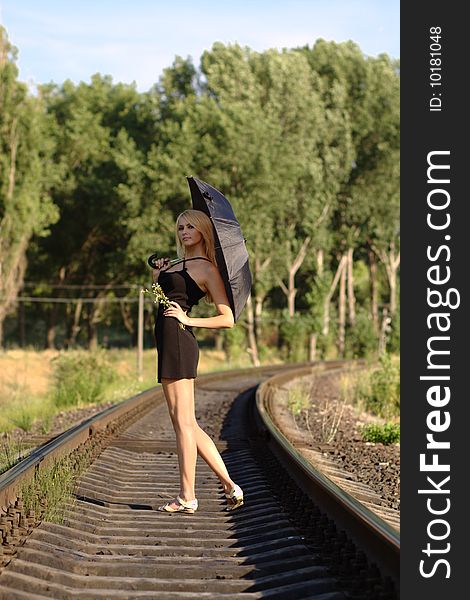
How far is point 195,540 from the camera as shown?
Answer: 4.95 meters

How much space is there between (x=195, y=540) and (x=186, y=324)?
1352mm

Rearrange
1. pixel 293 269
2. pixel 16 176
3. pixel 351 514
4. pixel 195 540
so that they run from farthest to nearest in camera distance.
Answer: pixel 293 269 < pixel 16 176 < pixel 195 540 < pixel 351 514

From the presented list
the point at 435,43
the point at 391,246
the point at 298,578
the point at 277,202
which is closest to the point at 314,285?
the point at 277,202

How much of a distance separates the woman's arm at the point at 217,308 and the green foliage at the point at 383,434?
17.8 ft

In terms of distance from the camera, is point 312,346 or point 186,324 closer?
point 186,324

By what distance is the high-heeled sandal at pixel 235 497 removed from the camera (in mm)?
5719

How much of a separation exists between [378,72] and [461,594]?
163 feet

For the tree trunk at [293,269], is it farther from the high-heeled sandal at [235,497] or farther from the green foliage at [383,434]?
the high-heeled sandal at [235,497]

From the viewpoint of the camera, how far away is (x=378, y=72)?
50.9m

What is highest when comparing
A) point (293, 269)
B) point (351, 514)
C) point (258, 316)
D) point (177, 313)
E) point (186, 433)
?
point (293, 269)

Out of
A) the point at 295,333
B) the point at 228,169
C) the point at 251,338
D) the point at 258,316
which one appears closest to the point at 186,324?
the point at 228,169

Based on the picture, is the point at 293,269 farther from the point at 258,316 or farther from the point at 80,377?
the point at 80,377

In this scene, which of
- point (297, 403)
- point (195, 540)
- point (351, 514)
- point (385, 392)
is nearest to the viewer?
point (351, 514)

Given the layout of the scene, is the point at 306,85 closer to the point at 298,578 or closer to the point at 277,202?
the point at 277,202
